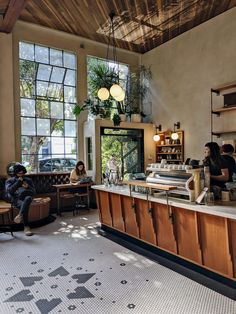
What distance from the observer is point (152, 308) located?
89.0 inches

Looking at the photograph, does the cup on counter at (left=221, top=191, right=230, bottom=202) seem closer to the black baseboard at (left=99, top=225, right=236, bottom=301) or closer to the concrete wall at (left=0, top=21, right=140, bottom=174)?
the black baseboard at (left=99, top=225, right=236, bottom=301)

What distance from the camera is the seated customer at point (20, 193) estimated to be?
15.1 ft

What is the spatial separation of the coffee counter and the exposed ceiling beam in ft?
12.1

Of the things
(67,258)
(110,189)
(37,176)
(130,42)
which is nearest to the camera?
(67,258)

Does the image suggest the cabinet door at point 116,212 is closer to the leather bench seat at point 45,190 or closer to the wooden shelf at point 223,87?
the leather bench seat at point 45,190

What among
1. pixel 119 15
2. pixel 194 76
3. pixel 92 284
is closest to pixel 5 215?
pixel 92 284

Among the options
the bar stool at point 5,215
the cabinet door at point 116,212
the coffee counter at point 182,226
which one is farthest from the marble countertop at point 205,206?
the bar stool at point 5,215

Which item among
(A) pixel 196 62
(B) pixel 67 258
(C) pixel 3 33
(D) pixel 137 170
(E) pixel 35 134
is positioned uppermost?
(C) pixel 3 33

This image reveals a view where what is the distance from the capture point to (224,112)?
19.5 ft

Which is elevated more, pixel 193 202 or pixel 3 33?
pixel 3 33

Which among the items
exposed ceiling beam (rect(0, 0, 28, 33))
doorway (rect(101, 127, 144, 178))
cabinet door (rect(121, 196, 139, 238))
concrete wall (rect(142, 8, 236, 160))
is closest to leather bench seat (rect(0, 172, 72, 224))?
doorway (rect(101, 127, 144, 178))

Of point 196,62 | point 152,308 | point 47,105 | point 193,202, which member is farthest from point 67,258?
point 196,62

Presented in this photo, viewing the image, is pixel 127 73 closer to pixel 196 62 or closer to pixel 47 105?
pixel 196 62

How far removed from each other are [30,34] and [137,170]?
4.75 m
